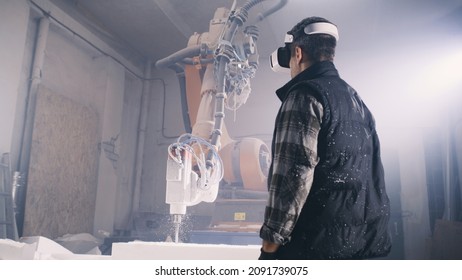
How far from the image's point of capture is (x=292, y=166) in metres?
0.90

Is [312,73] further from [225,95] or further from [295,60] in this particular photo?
[225,95]

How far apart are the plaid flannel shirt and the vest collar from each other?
0.42 feet

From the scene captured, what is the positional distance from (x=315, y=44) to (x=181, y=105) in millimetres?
1895

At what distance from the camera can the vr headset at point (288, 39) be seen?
1132mm

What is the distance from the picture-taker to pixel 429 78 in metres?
2.86

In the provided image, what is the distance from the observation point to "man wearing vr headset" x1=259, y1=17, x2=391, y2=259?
2.96 feet

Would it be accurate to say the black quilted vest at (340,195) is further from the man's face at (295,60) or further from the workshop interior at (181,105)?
the workshop interior at (181,105)

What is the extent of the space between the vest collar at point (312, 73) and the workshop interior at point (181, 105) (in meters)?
1.38

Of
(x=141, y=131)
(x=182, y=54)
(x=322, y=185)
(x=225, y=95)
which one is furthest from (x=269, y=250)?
(x=141, y=131)

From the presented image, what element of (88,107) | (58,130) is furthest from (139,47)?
(58,130)

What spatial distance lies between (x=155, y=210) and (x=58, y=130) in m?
0.99

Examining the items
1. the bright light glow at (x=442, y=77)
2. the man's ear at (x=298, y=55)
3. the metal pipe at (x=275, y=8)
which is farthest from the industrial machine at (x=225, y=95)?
the bright light glow at (x=442, y=77)
